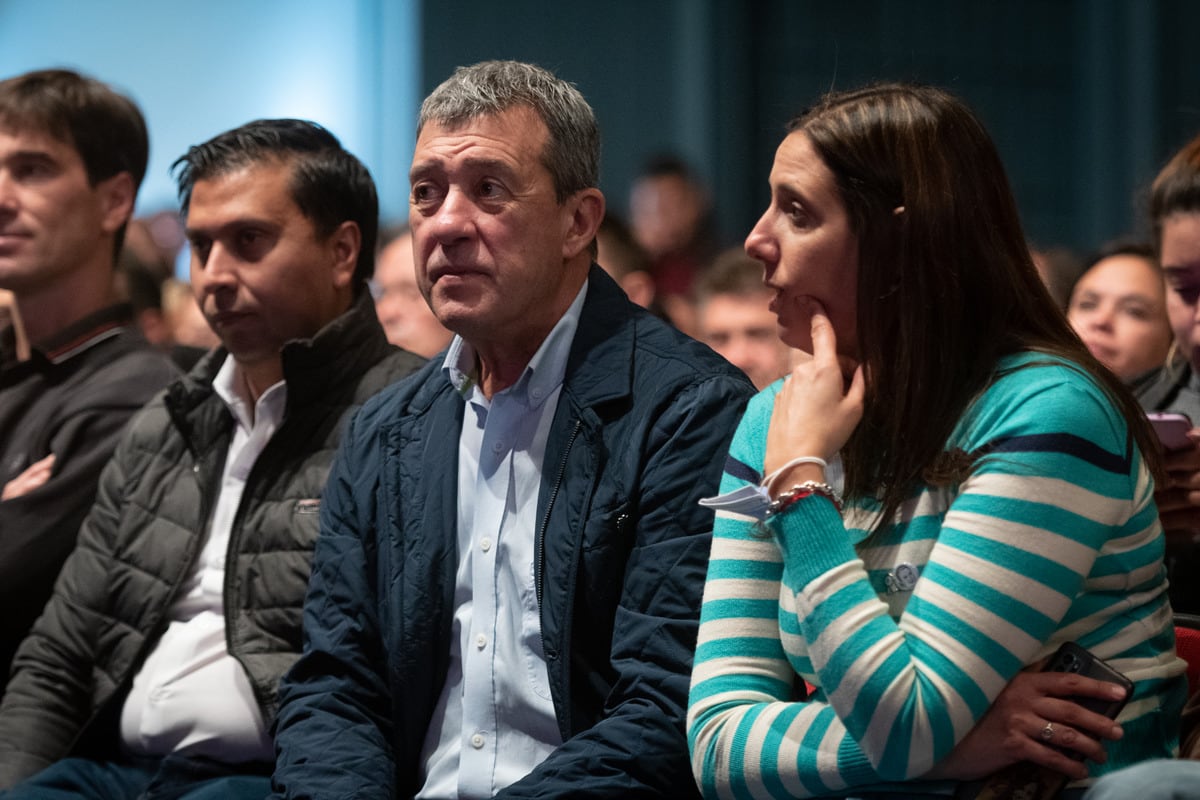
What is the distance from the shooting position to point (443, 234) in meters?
2.32

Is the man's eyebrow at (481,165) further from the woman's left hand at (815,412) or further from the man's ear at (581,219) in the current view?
the woman's left hand at (815,412)

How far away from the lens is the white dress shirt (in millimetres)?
2617

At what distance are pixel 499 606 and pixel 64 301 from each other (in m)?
1.87

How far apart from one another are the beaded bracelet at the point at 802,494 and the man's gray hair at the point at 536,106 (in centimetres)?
83

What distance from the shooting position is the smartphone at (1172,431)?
7.54 ft

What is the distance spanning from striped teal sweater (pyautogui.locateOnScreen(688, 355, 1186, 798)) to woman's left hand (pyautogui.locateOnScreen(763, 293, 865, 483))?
8cm

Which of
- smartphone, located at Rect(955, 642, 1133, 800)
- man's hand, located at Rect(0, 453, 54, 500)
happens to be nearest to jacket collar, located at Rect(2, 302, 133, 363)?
man's hand, located at Rect(0, 453, 54, 500)

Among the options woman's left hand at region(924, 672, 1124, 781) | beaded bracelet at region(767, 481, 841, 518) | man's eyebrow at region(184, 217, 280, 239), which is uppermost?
man's eyebrow at region(184, 217, 280, 239)

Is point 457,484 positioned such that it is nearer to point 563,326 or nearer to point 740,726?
point 563,326

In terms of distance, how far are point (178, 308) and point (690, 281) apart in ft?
7.10

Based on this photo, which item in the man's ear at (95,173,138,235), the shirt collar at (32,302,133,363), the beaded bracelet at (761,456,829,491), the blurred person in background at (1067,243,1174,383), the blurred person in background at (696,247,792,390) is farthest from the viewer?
the blurred person in background at (696,247,792,390)

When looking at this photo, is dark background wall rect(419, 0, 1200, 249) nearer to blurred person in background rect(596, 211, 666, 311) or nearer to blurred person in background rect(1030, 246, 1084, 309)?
blurred person in background rect(596, 211, 666, 311)

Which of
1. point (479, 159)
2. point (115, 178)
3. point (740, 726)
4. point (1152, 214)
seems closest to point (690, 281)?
point (115, 178)

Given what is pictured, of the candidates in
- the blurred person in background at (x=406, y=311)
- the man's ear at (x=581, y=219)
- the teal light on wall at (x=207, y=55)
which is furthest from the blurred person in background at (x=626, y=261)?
the teal light on wall at (x=207, y=55)
